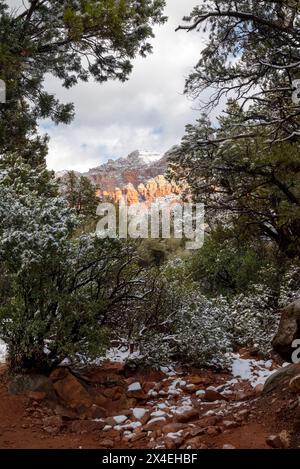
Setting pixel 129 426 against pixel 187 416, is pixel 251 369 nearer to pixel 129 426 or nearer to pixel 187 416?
pixel 187 416

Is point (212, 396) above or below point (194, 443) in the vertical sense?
below

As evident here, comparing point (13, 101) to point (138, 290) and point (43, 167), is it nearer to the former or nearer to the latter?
point (138, 290)

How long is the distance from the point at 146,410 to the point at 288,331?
230cm

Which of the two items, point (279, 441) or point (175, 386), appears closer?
point (279, 441)

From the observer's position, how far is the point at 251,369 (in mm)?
7621

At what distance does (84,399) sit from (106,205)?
64.2ft

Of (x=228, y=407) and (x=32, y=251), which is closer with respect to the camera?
(x=228, y=407)

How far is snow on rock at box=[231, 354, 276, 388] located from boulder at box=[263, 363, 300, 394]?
4.47ft


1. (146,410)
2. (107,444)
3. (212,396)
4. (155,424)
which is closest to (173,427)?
(155,424)

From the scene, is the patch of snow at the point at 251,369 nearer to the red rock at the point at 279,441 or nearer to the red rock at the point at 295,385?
the red rock at the point at 295,385

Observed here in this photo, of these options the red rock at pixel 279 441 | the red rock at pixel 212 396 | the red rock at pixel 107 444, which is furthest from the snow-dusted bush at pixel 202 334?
the red rock at pixel 279 441

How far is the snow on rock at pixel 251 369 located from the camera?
7.06m

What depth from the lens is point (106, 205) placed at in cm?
2478
